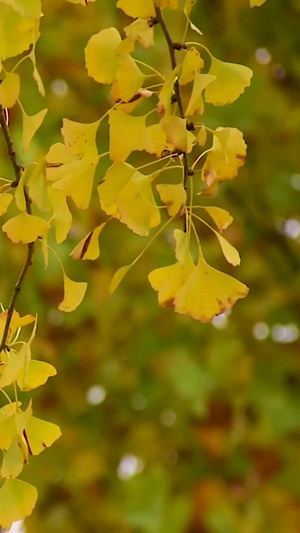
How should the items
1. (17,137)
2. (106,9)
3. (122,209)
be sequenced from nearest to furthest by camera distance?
(122,209) → (17,137) → (106,9)

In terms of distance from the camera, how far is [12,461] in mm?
498

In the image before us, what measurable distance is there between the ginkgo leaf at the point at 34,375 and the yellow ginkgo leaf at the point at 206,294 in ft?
0.23

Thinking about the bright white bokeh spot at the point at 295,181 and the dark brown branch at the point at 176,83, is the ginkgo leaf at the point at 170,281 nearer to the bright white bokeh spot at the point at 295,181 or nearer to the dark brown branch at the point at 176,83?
the dark brown branch at the point at 176,83

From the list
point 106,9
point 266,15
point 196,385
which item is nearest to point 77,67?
point 106,9

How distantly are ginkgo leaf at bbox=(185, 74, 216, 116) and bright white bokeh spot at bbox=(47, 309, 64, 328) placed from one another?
1185 millimetres

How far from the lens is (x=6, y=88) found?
482mm

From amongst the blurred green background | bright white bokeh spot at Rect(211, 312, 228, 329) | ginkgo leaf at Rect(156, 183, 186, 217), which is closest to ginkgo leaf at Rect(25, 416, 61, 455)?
ginkgo leaf at Rect(156, 183, 186, 217)

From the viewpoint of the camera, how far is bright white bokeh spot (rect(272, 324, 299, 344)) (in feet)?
5.58

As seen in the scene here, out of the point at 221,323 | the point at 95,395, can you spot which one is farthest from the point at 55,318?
the point at 221,323

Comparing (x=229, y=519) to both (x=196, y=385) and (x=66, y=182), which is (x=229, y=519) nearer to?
(x=196, y=385)

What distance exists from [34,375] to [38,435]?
0.03 m

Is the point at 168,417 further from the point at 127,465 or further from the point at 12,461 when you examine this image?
the point at 12,461

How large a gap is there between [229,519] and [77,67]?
0.66 m

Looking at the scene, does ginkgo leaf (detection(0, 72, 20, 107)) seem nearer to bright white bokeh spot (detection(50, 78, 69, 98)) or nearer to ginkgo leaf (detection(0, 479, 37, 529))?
ginkgo leaf (detection(0, 479, 37, 529))
